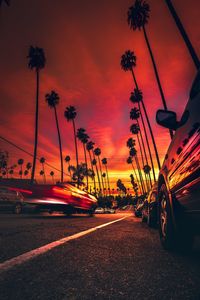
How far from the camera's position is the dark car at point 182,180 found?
275 centimetres

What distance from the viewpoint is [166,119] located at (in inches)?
150

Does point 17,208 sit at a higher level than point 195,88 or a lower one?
higher

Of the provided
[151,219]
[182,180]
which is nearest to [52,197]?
[151,219]

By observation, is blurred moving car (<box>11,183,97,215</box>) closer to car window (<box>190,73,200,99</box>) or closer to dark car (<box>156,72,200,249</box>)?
dark car (<box>156,72,200,249</box>)

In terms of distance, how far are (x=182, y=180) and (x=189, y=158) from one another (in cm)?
40

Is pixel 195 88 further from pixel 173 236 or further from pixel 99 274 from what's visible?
pixel 99 274

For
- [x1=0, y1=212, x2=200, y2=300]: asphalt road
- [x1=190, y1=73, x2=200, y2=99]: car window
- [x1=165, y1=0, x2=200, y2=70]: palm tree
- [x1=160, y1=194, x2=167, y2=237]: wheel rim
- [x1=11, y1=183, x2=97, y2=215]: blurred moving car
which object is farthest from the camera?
[x1=165, y1=0, x2=200, y2=70]: palm tree

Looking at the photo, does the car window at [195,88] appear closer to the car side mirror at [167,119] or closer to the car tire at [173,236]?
the car side mirror at [167,119]

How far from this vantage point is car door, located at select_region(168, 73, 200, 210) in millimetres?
2666

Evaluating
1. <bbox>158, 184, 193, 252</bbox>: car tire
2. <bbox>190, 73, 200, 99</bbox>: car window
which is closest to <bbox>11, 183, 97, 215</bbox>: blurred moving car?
<bbox>158, 184, 193, 252</bbox>: car tire

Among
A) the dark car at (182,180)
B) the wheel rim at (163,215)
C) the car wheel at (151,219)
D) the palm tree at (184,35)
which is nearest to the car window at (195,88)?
the dark car at (182,180)

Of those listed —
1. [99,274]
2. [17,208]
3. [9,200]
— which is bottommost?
[99,274]

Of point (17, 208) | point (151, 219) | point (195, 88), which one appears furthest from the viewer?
point (17, 208)

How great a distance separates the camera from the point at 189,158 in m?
2.85
